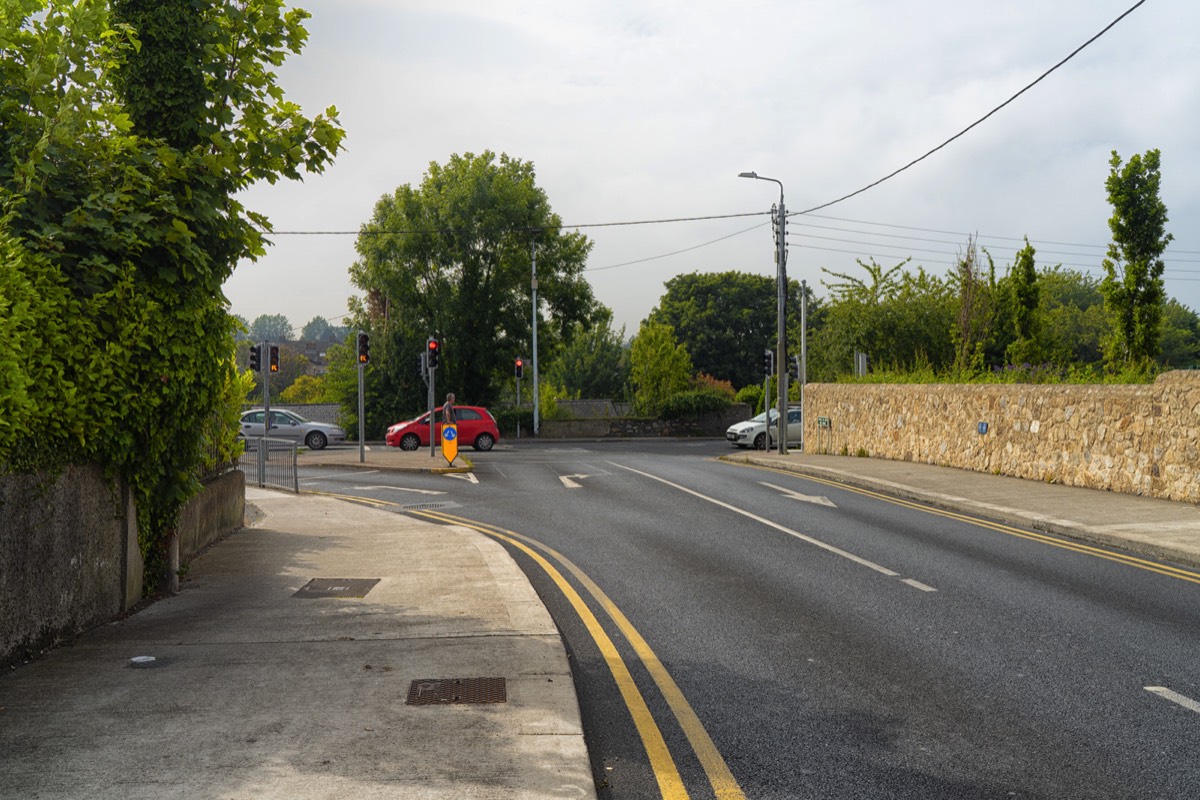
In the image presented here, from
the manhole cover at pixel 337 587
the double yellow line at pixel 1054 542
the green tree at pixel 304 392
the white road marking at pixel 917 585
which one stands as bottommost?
the double yellow line at pixel 1054 542

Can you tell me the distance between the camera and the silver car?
3831cm

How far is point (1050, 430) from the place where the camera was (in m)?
19.4

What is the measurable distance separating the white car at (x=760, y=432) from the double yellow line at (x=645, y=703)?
2881 cm

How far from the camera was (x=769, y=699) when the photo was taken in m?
6.01

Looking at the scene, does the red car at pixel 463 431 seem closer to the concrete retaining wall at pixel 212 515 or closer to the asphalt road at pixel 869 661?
the concrete retaining wall at pixel 212 515

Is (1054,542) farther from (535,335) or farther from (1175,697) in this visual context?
(535,335)

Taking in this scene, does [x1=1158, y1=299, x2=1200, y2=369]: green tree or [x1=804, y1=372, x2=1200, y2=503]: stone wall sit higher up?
[x1=1158, y1=299, x2=1200, y2=369]: green tree

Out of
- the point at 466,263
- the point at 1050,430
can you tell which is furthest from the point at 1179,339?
the point at 1050,430

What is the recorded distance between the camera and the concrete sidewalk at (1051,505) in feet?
39.5

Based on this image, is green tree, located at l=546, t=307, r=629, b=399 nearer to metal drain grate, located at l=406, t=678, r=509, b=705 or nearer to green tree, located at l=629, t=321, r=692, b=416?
green tree, located at l=629, t=321, r=692, b=416

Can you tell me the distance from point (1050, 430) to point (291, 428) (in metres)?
28.6

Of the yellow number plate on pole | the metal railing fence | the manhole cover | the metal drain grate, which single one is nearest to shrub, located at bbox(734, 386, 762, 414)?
the yellow number plate on pole

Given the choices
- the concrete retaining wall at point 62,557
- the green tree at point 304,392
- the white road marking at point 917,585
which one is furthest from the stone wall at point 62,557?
the green tree at point 304,392

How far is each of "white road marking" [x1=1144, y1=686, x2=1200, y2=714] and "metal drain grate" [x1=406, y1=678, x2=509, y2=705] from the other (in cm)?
387
